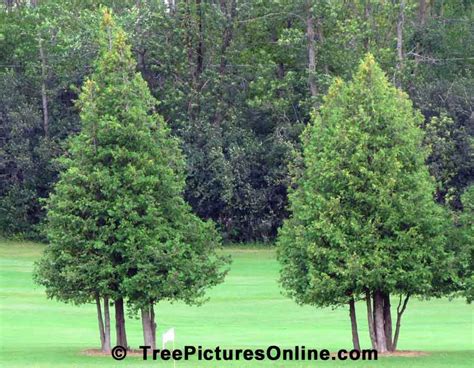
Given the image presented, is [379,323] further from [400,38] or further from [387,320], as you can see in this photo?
[400,38]

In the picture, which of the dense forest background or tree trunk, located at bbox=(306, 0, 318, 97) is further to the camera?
the dense forest background

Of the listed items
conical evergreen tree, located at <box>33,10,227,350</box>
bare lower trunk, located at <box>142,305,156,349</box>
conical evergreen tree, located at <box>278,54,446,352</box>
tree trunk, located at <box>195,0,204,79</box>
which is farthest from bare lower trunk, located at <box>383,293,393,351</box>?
tree trunk, located at <box>195,0,204,79</box>

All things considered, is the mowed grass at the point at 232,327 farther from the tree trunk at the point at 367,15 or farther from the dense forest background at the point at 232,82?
the tree trunk at the point at 367,15

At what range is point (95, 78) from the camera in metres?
32.1

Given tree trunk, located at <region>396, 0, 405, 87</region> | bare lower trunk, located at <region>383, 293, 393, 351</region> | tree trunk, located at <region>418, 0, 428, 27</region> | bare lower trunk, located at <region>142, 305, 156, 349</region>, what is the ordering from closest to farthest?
bare lower trunk, located at <region>142, 305, 156, 349</region>, bare lower trunk, located at <region>383, 293, 393, 351</region>, tree trunk, located at <region>396, 0, 405, 87</region>, tree trunk, located at <region>418, 0, 428, 27</region>

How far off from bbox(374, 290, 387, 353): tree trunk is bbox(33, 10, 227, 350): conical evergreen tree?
4.08 m

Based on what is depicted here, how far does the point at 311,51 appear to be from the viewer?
72.1m

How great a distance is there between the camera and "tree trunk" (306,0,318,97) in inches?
2802

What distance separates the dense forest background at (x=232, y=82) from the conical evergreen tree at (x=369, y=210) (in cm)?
3745

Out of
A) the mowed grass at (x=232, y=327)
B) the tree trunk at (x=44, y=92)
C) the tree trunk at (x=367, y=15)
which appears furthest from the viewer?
the tree trunk at (x=367, y=15)

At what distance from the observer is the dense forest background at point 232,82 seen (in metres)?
71.4

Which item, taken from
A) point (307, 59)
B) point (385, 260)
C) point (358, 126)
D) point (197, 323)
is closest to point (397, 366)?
point (385, 260)

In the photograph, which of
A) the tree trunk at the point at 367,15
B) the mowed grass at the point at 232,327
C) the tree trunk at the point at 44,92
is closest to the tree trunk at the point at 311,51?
the tree trunk at the point at 367,15

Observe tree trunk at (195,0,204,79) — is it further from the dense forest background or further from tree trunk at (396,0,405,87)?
tree trunk at (396,0,405,87)
